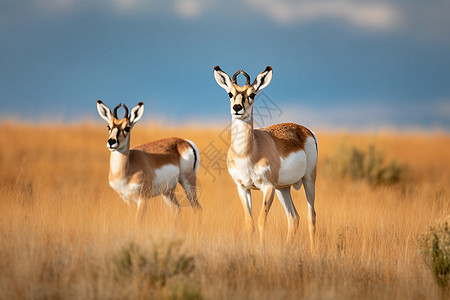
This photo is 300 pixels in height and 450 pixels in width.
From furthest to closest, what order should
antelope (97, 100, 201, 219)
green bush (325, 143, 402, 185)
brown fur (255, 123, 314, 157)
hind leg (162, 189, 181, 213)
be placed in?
green bush (325, 143, 402, 185) → hind leg (162, 189, 181, 213) → antelope (97, 100, 201, 219) → brown fur (255, 123, 314, 157)

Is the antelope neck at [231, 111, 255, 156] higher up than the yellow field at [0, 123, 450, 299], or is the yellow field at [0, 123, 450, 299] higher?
the antelope neck at [231, 111, 255, 156]

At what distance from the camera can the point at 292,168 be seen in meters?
7.61

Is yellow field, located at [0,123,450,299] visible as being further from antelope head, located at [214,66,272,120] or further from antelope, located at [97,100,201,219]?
antelope head, located at [214,66,272,120]

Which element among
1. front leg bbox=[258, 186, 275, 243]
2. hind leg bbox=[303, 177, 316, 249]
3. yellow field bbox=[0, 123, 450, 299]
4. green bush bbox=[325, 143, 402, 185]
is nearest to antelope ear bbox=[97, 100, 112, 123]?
yellow field bbox=[0, 123, 450, 299]

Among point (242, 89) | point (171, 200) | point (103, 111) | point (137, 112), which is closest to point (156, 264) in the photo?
point (242, 89)

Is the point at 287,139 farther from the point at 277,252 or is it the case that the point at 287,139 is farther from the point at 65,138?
the point at 65,138

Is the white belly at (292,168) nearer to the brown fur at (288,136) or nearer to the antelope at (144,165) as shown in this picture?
the brown fur at (288,136)

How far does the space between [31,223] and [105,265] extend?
8.00ft

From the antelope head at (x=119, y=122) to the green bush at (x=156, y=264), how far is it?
3.13m

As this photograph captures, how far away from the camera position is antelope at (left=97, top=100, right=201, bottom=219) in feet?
26.5

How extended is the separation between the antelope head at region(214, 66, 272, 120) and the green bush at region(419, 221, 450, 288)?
3131 millimetres

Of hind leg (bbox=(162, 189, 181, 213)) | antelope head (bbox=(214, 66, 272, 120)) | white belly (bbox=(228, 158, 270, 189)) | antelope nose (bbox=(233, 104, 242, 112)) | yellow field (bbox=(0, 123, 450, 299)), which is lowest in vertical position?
yellow field (bbox=(0, 123, 450, 299))

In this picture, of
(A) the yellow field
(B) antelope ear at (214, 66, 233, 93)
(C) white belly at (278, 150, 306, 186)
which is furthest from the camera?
(C) white belly at (278, 150, 306, 186)

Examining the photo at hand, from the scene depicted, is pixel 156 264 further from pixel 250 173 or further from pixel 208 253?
pixel 250 173
